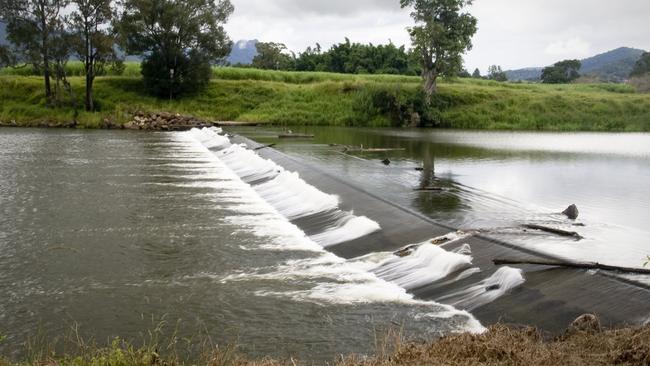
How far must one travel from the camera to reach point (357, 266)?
9.70 meters

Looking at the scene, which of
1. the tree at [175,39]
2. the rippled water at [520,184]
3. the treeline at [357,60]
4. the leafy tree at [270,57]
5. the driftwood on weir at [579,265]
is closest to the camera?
the driftwood on weir at [579,265]

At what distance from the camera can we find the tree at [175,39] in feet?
152

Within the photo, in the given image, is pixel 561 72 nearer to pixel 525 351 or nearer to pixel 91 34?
pixel 91 34

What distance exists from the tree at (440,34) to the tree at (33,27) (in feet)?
88.8

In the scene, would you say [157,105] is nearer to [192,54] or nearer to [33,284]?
[192,54]

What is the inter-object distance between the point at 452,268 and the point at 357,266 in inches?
A: 65.0

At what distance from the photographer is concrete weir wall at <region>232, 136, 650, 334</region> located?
6.79 m

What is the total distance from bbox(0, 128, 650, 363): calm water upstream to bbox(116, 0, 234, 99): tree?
25052 mm

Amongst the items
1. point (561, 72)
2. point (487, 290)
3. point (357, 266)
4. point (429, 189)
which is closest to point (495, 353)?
point (487, 290)

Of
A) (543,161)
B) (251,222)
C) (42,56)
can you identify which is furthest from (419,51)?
(251,222)

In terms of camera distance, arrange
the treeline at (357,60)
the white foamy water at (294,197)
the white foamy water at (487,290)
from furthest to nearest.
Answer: the treeline at (357,60) < the white foamy water at (294,197) < the white foamy water at (487,290)

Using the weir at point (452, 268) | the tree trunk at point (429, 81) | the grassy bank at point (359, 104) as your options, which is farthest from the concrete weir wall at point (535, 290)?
the tree trunk at point (429, 81)

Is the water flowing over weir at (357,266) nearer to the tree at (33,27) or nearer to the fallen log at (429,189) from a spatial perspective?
the fallen log at (429,189)

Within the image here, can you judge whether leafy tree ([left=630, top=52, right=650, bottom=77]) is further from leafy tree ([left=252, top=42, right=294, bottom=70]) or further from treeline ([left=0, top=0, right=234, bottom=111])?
treeline ([left=0, top=0, right=234, bottom=111])
